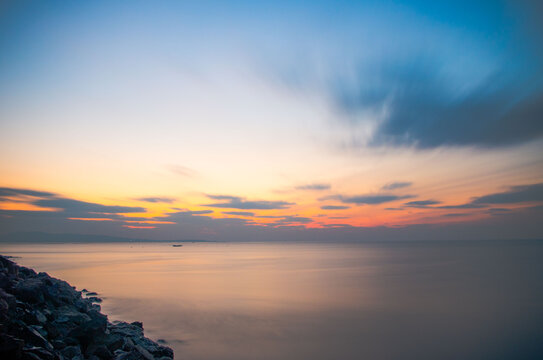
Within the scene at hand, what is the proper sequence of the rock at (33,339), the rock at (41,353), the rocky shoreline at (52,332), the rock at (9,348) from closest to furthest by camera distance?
the rock at (9,348)
the rock at (41,353)
the rocky shoreline at (52,332)
the rock at (33,339)

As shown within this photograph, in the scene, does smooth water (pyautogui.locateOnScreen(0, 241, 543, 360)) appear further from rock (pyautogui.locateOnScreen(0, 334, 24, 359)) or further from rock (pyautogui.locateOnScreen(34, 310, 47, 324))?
rock (pyautogui.locateOnScreen(0, 334, 24, 359))

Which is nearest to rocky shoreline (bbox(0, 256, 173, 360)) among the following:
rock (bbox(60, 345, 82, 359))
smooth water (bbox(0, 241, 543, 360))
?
rock (bbox(60, 345, 82, 359))

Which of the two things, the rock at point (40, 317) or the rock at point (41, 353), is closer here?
the rock at point (41, 353)

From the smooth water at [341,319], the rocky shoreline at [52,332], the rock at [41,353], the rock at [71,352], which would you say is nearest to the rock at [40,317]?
the rocky shoreline at [52,332]

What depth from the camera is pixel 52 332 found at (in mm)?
10359

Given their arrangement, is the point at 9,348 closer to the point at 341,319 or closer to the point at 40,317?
the point at 40,317

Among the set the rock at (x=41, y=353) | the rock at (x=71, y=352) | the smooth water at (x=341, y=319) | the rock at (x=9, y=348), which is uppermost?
the rock at (x=9, y=348)

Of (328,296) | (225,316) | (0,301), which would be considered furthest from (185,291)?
(0,301)

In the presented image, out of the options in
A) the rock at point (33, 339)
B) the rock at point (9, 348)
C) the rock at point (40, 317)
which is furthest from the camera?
the rock at point (40, 317)

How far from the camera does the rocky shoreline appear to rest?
794 cm

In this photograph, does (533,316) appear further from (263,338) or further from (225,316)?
(225,316)

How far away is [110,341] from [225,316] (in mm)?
12046

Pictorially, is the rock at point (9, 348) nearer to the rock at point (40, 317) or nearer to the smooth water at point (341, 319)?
the rock at point (40, 317)

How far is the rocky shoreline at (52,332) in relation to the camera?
7943 millimetres
